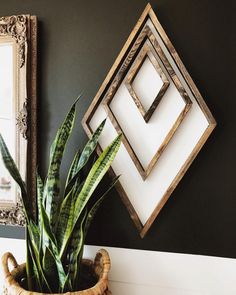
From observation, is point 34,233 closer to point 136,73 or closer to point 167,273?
point 167,273

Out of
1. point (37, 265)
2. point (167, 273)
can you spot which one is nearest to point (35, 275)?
point (37, 265)

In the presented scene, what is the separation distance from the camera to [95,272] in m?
1.23

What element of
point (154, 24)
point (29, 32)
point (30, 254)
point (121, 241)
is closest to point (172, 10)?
point (154, 24)

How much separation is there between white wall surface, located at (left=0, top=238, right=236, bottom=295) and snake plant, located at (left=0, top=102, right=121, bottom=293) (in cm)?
24

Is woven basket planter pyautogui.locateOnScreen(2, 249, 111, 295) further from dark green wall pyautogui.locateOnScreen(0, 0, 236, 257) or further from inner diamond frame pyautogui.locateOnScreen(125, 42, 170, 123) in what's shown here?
inner diamond frame pyautogui.locateOnScreen(125, 42, 170, 123)

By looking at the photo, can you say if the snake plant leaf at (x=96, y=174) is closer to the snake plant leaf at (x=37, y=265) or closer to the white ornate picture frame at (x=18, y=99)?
the snake plant leaf at (x=37, y=265)

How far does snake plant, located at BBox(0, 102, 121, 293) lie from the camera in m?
1.08

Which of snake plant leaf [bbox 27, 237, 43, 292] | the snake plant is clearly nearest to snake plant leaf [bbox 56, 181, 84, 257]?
the snake plant

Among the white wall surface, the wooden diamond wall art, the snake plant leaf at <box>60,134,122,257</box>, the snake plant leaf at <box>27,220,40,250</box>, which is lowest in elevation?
Answer: the white wall surface

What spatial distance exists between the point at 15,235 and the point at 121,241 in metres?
0.51

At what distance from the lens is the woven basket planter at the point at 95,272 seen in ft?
3.41

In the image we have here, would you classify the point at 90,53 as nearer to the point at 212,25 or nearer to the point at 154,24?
the point at 154,24

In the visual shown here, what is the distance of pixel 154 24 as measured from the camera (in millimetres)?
1235

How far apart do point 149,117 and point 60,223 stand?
55 centimetres
